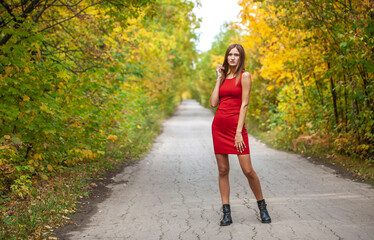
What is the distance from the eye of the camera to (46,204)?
5.83m

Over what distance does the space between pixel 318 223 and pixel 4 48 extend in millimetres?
5059

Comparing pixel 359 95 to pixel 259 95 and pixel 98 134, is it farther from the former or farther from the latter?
pixel 259 95

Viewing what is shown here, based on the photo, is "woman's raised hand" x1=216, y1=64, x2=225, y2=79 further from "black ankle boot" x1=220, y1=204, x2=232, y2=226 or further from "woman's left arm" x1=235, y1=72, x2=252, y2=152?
"black ankle boot" x1=220, y1=204, x2=232, y2=226

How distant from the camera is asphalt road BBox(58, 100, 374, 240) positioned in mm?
4828

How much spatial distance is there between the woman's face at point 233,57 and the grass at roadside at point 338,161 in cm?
412

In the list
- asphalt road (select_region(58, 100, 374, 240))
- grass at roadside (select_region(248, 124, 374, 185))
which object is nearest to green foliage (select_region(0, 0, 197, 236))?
asphalt road (select_region(58, 100, 374, 240))

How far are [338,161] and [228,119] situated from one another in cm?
593

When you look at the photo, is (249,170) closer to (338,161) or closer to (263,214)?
(263,214)

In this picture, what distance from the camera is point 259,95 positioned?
1995 cm

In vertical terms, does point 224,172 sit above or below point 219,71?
below

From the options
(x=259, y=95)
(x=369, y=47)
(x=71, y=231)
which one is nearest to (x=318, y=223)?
(x=71, y=231)

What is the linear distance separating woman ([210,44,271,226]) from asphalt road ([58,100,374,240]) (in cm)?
44

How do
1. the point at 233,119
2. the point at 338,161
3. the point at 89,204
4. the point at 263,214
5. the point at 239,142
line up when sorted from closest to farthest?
the point at 239,142 → the point at 233,119 → the point at 263,214 → the point at 89,204 → the point at 338,161

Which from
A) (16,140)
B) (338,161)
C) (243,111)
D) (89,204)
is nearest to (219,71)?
(243,111)
